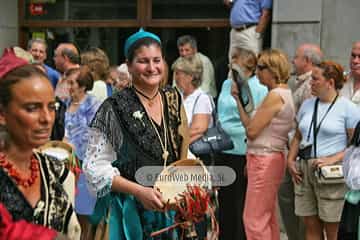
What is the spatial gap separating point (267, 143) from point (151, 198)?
2682 mm

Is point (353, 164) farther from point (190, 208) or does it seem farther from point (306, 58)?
point (306, 58)

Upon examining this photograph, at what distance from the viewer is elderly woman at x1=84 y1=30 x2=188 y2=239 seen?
3.60 meters

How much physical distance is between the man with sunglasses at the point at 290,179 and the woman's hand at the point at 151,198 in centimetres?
317

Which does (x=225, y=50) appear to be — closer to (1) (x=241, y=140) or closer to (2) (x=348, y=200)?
(1) (x=241, y=140)

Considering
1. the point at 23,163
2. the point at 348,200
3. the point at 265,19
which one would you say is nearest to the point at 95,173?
the point at 23,163

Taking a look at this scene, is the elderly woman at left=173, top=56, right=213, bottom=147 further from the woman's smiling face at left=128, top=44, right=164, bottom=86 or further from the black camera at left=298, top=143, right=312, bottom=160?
the woman's smiling face at left=128, top=44, right=164, bottom=86

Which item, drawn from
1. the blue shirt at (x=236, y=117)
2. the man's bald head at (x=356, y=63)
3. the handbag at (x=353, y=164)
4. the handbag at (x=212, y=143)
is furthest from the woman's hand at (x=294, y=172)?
the handbag at (x=353, y=164)

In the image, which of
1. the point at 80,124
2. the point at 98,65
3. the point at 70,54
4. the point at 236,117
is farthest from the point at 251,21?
the point at 80,124

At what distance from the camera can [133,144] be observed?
3609 millimetres

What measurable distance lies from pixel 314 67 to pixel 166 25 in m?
3.62

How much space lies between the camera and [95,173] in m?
3.62

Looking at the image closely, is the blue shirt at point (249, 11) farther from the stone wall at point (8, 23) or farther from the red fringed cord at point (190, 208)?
the red fringed cord at point (190, 208)

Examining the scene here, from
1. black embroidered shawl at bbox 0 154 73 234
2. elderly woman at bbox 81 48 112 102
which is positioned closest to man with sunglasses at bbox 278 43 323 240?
elderly woman at bbox 81 48 112 102

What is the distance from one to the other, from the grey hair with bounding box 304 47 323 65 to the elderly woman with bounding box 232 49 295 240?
58cm
